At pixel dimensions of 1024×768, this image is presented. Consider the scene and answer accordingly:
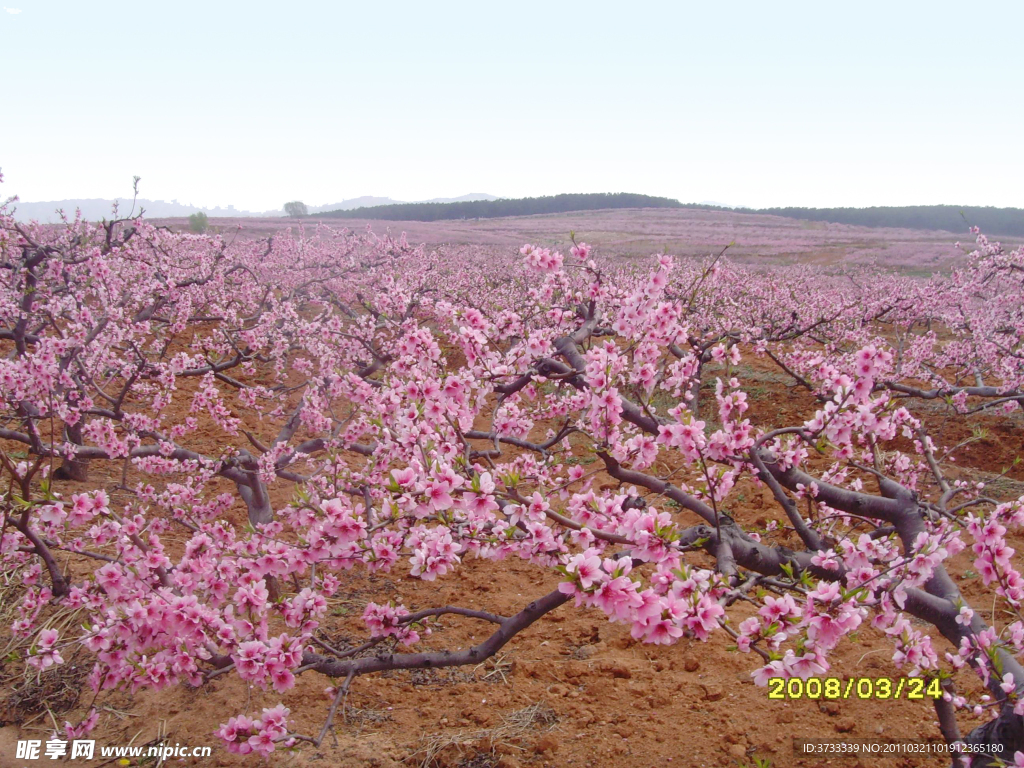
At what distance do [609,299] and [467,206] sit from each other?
65952 millimetres

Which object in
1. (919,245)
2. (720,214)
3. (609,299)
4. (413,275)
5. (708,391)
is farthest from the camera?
(720,214)

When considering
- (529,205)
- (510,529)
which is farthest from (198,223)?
(529,205)

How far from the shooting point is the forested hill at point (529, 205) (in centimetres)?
6469

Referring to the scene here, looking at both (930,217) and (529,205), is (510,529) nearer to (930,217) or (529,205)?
(930,217)

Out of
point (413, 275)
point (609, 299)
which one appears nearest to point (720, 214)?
point (413, 275)

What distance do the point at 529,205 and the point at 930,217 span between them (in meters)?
42.6

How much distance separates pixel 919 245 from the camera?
4106cm

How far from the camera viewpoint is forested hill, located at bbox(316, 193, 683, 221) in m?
64.7

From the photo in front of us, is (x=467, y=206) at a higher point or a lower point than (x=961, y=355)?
higher

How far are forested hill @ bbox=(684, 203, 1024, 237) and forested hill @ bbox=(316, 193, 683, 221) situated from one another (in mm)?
17826

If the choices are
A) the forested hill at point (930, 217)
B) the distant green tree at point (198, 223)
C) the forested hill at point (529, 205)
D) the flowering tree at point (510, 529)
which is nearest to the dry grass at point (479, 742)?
the flowering tree at point (510, 529)

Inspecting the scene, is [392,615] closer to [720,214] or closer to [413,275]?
[413,275]
